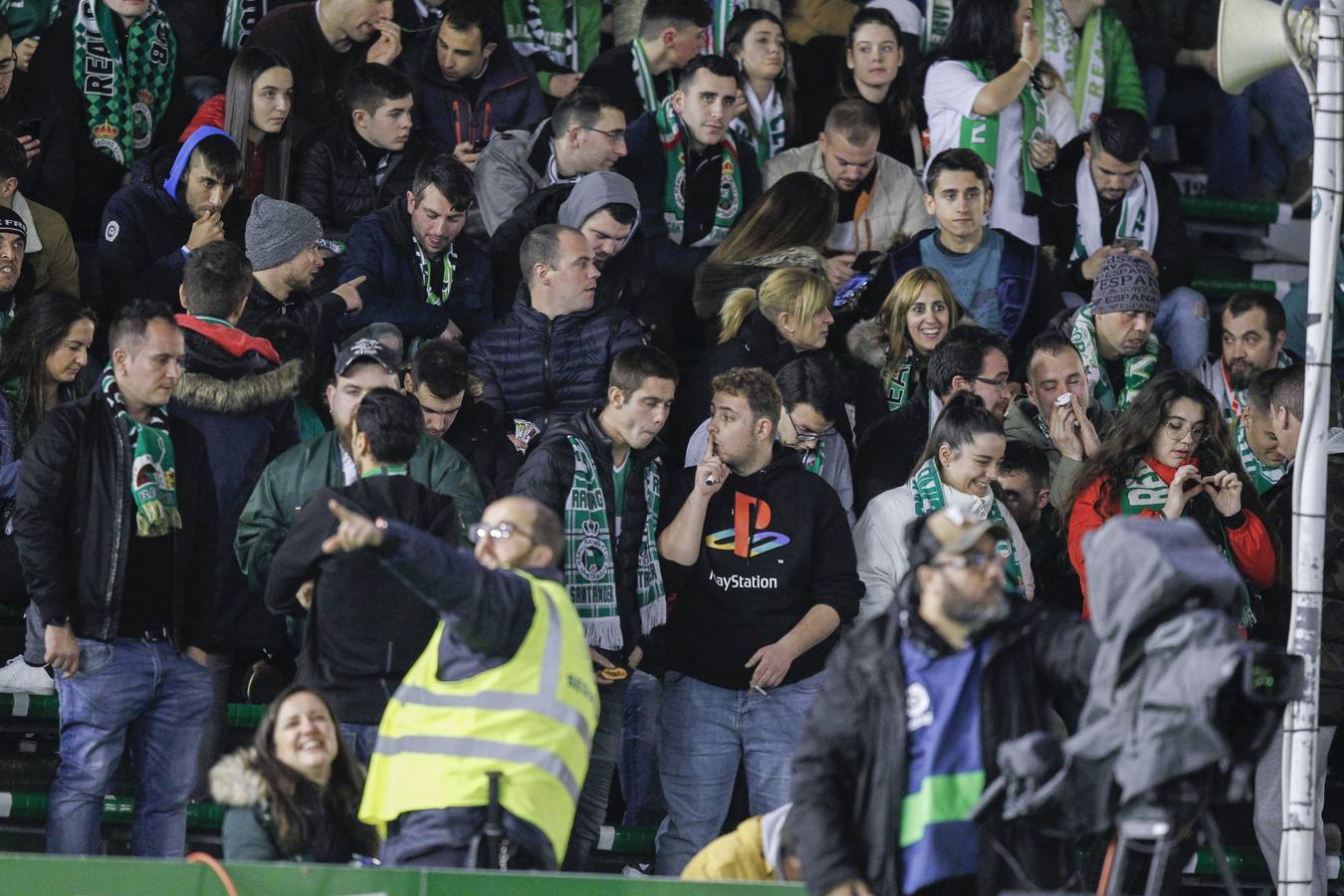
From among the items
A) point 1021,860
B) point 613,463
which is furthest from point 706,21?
point 1021,860

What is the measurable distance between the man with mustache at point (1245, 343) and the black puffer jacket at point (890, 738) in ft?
15.5

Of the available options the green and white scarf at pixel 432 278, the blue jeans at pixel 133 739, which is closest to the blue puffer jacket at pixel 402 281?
the green and white scarf at pixel 432 278

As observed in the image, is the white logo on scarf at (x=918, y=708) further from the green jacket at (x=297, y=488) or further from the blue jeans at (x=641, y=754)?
the blue jeans at (x=641, y=754)

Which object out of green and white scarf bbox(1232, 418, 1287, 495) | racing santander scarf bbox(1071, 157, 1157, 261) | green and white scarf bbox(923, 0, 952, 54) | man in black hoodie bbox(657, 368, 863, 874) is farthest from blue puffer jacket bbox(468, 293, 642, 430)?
green and white scarf bbox(923, 0, 952, 54)

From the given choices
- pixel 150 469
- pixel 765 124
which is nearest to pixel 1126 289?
pixel 765 124

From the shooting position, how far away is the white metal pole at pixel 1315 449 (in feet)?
19.7

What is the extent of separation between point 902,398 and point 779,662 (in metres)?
1.69

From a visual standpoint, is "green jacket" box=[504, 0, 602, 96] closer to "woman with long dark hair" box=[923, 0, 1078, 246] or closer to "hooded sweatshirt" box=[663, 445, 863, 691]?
"woman with long dark hair" box=[923, 0, 1078, 246]

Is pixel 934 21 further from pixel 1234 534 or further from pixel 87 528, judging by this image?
pixel 87 528

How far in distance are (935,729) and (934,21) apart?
7.20m

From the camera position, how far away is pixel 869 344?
8.96 meters

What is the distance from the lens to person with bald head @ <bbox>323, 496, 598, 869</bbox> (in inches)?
220

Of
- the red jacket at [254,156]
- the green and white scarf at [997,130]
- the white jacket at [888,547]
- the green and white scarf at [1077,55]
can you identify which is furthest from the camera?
the green and white scarf at [1077,55]

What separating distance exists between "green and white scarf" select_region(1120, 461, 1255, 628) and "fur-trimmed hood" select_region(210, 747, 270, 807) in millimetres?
3497
